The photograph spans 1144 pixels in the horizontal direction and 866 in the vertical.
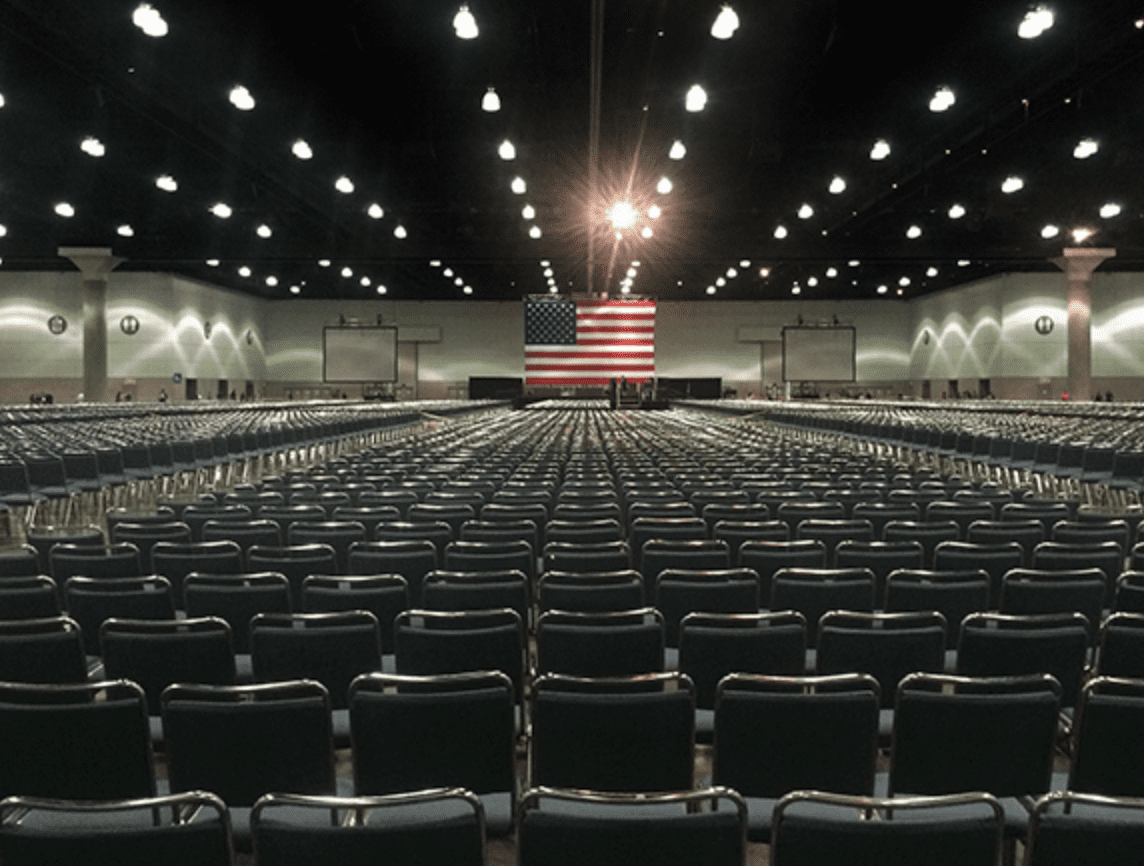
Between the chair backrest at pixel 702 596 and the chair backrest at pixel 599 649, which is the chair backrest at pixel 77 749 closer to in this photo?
the chair backrest at pixel 599 649

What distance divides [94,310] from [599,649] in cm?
3882

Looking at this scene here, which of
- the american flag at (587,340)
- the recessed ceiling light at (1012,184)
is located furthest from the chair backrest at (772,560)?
the american flag at (587,340)

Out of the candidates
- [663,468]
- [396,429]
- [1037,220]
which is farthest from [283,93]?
[1037,220]

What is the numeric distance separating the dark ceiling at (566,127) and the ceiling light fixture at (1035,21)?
731mm

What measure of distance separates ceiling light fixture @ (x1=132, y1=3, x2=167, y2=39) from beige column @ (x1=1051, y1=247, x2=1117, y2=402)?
1257 inches

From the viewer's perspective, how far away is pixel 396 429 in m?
32.6

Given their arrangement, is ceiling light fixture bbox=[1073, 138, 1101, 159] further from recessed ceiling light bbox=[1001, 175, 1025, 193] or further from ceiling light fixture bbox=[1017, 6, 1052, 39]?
ceiling light fixture bbox=[1017, 6, 1052, 39]

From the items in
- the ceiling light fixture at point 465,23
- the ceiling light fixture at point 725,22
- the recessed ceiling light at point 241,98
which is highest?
the recessed ceiling light at point 241,98

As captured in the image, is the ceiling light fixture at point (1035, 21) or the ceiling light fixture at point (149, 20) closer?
the ceiling light fixture at point (149, 20)

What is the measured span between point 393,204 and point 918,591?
25.6 m

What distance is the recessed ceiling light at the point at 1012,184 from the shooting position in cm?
2539

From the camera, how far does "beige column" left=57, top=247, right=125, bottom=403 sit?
3691 centimetres

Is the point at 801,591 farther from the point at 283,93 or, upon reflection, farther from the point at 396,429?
the point at 396,429

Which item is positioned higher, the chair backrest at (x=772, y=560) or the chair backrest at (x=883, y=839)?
the chair backrest at (x=772, y=560)
